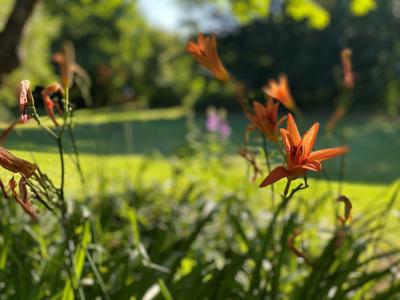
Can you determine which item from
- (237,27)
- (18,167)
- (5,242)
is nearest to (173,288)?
(5,242)

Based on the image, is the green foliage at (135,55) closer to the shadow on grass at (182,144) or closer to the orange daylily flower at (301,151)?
the shadow on grass at (182,144)

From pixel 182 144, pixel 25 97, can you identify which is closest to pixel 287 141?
pixel 25 97

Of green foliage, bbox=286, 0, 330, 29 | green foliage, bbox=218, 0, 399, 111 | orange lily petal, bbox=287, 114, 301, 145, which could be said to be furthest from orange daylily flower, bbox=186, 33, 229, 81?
green foliage, bbox=218, 0, 399, 111

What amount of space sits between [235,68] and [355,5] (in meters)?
20.5

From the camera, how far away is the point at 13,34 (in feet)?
10.8

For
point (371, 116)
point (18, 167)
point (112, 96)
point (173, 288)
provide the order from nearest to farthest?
point (18, 167) < point (173, 288) < point (112, 96) < point (371, 116)

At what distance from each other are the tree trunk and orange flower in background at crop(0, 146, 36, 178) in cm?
265

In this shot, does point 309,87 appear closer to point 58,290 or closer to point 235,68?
point 235,68

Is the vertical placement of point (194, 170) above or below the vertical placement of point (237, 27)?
below

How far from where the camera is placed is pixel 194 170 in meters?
4.13

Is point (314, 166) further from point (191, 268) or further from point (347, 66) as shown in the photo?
point (191, 268)

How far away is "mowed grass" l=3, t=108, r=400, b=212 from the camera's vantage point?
1268 millimetres

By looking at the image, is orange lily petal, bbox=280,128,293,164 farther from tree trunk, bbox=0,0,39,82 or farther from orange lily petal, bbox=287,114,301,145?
tree trunk, bbox=0,0,39,82

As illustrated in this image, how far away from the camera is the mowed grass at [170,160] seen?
49.9 inches
